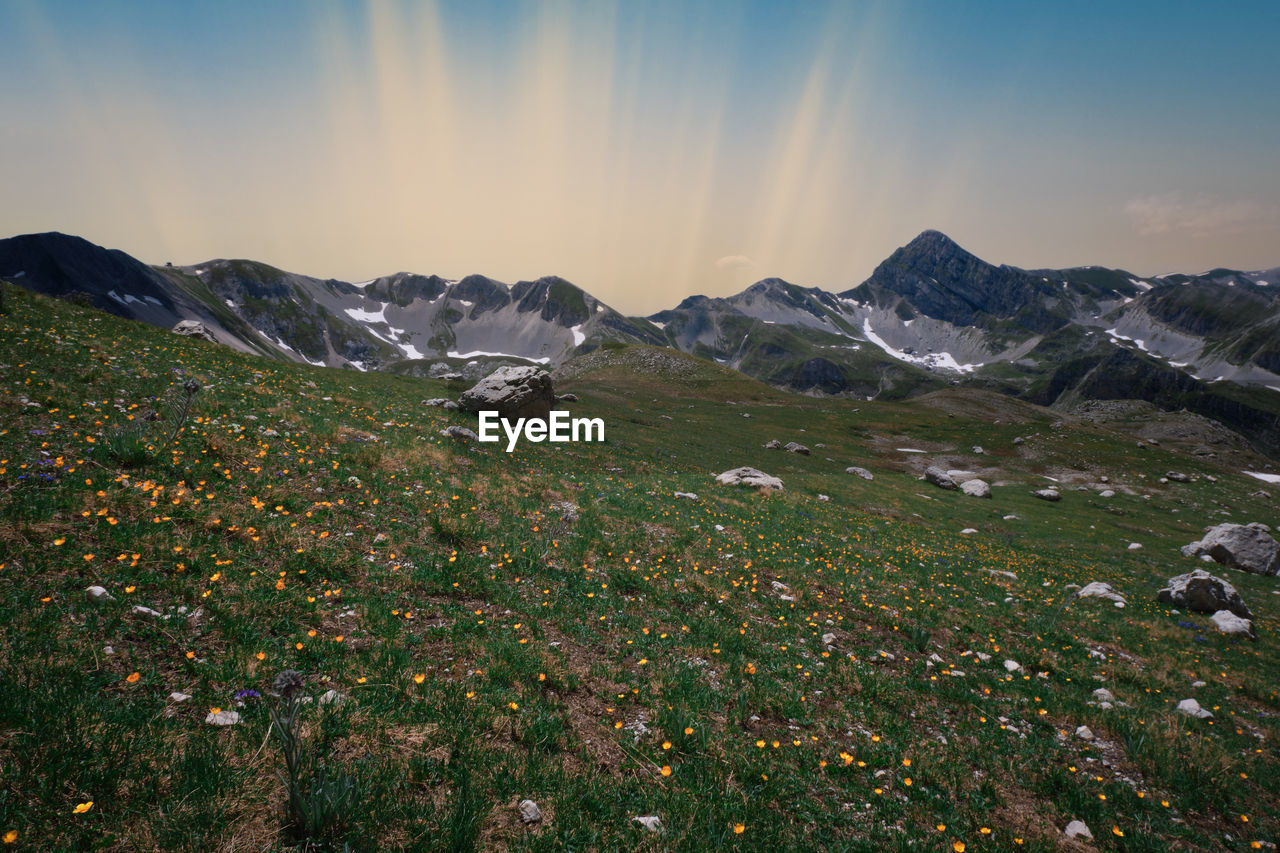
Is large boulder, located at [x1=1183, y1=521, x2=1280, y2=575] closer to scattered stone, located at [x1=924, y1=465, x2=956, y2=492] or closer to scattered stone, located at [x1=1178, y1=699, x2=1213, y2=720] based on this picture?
scattered stone, located at [x1=924, y1=465, x2=956, y2=492]

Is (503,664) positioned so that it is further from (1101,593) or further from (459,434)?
(1101,593)

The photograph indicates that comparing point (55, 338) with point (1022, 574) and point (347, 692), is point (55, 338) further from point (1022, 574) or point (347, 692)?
point (1022, 574)

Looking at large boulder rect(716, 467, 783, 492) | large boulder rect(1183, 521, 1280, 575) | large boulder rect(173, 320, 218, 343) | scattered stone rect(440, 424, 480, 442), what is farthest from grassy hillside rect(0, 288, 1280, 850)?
large boulder rect(173, 320, 218, 343)

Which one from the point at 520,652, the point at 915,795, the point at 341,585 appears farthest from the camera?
the point at 341,585

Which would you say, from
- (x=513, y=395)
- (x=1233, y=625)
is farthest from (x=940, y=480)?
(x=513, y=395)

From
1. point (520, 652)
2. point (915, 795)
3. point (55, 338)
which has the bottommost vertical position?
point (915, 795)

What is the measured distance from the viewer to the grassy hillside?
14.8ft

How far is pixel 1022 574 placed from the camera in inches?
735

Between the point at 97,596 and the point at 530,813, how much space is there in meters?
6.23

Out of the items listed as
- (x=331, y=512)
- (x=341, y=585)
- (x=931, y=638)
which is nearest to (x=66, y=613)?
(x=341, y=585)

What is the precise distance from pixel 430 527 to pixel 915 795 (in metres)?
10.2

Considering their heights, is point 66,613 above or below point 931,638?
above

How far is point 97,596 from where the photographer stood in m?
6.15

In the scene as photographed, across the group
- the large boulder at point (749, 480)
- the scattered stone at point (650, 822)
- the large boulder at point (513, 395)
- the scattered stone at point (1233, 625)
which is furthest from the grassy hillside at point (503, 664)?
the large boulder at point (513, 395)
